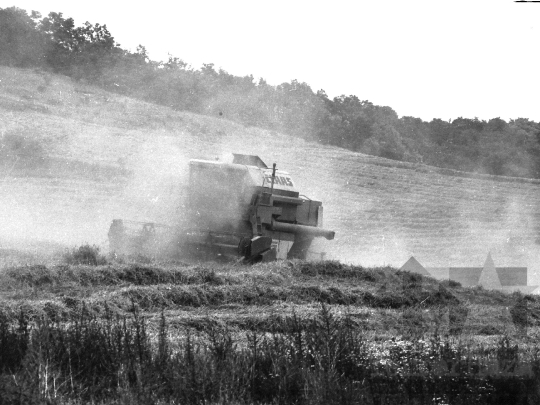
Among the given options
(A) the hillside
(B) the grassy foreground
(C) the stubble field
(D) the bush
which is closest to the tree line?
(A) the hillside

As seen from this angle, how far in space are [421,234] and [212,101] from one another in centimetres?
2086

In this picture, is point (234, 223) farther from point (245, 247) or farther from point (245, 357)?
point (245, 357)

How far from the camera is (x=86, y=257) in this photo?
18.6 meters

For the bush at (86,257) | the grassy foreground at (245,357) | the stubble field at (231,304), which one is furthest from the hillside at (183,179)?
the grassy foreground at (245,357)

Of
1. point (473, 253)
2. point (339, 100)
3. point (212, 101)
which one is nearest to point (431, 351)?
point (473, 253)

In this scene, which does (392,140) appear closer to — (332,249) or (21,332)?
(332,249)

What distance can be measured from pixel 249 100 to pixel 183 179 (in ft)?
105

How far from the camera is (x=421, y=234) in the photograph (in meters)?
38.7

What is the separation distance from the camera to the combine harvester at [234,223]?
21.1 metres

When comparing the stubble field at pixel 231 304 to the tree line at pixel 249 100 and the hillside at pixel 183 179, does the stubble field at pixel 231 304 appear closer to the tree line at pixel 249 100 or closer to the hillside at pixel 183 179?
the hillside at pixel 183 179

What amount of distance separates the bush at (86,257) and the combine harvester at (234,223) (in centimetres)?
195

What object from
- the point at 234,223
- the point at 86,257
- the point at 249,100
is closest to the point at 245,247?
the point at 234,223

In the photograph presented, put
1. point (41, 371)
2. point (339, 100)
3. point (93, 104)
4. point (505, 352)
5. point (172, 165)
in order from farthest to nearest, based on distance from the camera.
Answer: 1. point (339, 100)
2. point (93, 104)
3. point (172, 165)
4. point (505, 352)
5. point (41, 371)

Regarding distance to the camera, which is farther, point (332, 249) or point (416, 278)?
point (332, 249)
